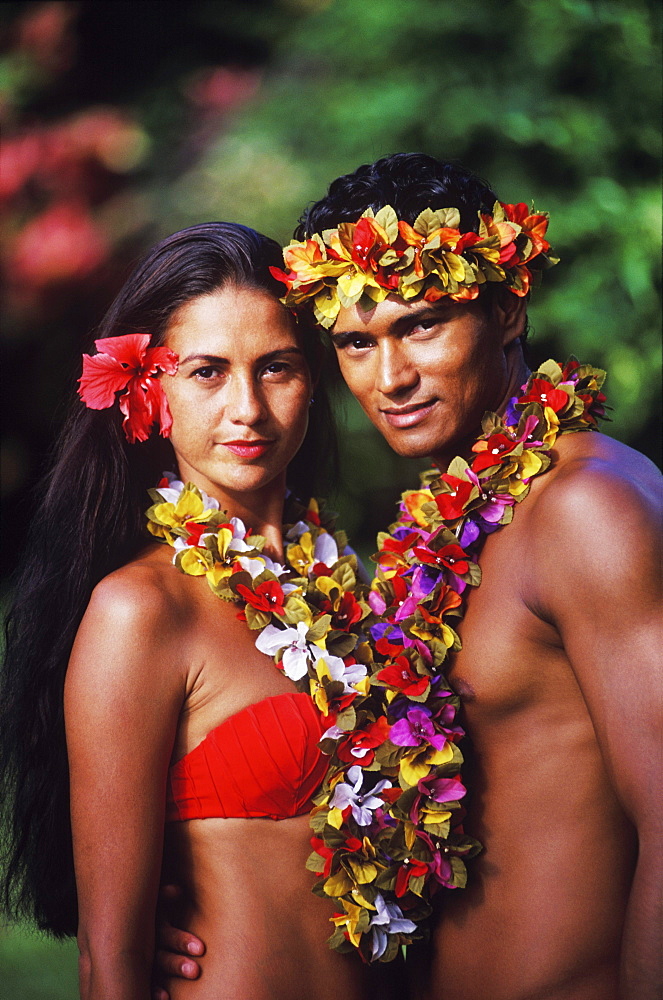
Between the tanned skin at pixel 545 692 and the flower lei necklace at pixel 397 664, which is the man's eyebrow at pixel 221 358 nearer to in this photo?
the tanned skin at pixel 545 692

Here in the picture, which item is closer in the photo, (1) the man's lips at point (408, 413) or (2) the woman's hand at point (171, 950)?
(2) the woman's hand at point (171, 950)

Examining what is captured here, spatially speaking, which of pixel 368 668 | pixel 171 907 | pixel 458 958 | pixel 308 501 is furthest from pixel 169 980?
pixel 308 501

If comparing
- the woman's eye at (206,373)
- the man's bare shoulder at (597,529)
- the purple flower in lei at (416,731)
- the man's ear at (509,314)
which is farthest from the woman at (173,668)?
the man's bare shoulder at (597,529)

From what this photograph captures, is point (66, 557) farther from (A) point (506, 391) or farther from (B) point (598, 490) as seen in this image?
(B) point (598, 490)

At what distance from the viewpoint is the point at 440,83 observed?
4.66m

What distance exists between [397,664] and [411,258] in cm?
92

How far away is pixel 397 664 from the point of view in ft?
7.47

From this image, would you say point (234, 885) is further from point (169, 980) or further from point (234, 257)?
point (234, 257)

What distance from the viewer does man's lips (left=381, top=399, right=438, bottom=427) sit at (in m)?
2.35

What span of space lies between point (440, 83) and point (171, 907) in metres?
3.79

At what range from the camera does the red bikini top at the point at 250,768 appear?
227 centimetres

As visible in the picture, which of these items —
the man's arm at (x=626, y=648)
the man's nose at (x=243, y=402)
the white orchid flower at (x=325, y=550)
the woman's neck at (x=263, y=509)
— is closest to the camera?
the man's arm at (x=626, y=648)

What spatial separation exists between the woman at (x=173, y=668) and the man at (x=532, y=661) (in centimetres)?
25

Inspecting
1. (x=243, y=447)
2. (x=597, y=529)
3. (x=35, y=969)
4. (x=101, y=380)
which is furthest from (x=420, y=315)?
(x=35, y=969)
